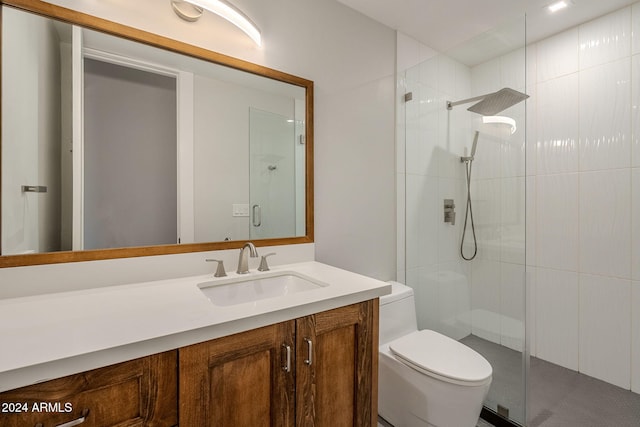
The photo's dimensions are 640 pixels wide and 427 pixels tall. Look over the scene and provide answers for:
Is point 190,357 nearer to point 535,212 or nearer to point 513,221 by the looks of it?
point 513,221

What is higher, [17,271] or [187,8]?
[187,8]

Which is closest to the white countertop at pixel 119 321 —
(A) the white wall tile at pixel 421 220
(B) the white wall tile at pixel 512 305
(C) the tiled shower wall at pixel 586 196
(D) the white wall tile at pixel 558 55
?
(B) the white wall tile at pixel 512 305

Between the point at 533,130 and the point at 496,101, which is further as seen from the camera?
the point at 533,130

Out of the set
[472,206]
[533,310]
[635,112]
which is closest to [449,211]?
[472,206]

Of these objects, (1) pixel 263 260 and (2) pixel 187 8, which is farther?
(1) pixel 263 260

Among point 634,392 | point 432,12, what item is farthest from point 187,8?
point 634,392

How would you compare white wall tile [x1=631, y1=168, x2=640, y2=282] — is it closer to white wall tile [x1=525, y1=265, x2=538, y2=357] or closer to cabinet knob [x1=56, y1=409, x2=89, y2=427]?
white wall tile [x1=525, y1=265, x2=538, y2=357]

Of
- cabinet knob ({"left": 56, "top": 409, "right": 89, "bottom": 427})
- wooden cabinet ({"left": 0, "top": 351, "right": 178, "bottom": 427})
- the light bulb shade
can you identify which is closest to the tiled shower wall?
the light bulb shade

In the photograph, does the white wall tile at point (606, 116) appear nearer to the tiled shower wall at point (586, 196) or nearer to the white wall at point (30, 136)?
the tiled shower wall at point (586, 196)

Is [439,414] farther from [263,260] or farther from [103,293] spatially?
[103,293]

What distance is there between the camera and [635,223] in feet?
6.07

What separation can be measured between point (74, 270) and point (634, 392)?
3.09 meters

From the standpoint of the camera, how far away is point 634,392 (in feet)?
6.04

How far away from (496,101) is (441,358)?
1.43 meters
